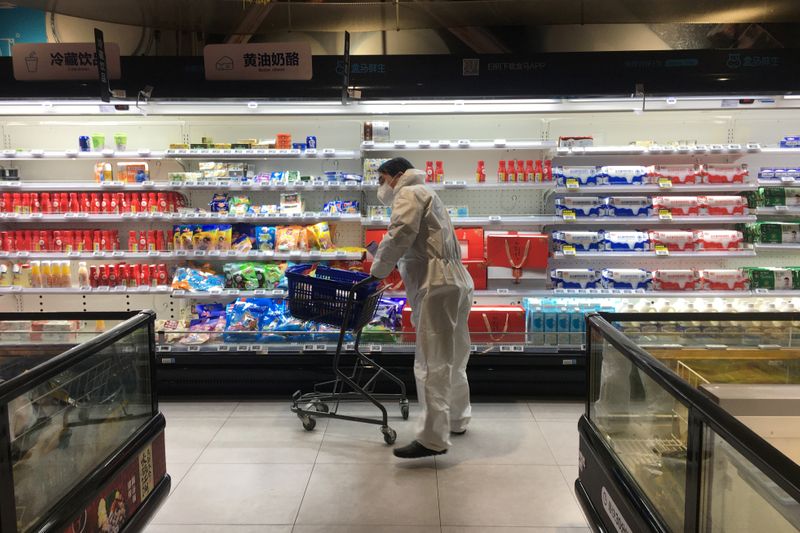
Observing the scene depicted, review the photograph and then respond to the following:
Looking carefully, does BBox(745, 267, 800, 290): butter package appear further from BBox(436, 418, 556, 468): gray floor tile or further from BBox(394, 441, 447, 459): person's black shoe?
BBox(394, 441, 447, 459): person's black shoe

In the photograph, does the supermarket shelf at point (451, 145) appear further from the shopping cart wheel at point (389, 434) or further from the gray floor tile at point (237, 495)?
the gray floor tile at point (237, 495)

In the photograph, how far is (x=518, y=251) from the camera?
16.6 feet

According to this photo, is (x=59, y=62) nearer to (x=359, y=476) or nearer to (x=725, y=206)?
(x=359, y=476)

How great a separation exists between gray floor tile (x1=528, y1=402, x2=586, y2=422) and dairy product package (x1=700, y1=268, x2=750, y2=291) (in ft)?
5.91

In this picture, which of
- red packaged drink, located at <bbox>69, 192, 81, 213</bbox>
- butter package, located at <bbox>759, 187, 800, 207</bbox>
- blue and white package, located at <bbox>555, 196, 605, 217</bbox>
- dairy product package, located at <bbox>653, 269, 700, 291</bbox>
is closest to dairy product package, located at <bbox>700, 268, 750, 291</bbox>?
dairy product package, located at <bbox>653, 269, 700, 291</bbox>

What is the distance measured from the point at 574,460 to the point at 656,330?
1.34 metres

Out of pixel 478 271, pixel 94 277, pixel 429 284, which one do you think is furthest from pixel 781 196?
pixel 94 277

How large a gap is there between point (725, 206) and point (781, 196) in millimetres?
570

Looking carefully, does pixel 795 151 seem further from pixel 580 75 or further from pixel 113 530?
pixel 113 530

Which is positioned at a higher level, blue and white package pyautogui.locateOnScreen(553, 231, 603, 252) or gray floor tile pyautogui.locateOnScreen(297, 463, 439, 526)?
blue and white package pyautogui.locateOnScreen(553, 231, 603, 252)

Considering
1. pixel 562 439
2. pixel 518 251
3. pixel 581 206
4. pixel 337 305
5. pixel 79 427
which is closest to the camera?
pixel 79 427

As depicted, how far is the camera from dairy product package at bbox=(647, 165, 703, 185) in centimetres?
514

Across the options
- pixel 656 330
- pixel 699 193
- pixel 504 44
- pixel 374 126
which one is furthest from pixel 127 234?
pixel 699 193

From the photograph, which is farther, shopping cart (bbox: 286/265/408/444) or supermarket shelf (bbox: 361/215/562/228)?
supermarket shelf (bbox: 361/215/562/228)
